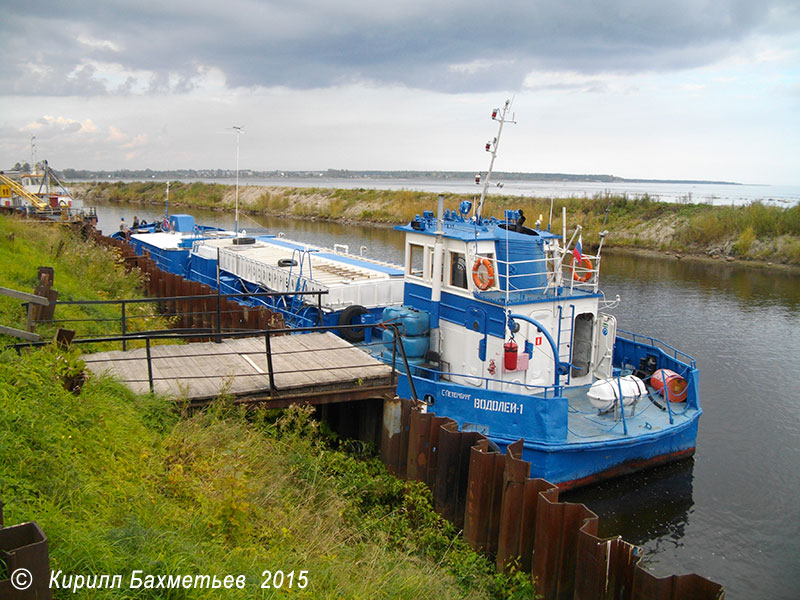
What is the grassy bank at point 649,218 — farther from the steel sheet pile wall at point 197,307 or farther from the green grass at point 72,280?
the green grass at point 72,280

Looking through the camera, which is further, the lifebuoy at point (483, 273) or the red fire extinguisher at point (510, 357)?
→ the lifebuoy at point (483, 273)

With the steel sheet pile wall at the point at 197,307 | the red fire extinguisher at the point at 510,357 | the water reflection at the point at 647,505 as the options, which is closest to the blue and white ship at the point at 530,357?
the red fire extinguisher at the point at 510,357

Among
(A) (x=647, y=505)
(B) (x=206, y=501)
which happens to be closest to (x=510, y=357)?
(A) (x=647, y=505)

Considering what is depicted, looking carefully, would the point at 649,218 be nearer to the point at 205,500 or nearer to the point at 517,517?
the point at 517,517

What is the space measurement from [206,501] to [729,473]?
12.8m

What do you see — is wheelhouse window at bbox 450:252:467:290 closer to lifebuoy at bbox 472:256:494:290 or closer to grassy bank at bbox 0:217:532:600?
lifebuoy at bbox 472:256:494:290

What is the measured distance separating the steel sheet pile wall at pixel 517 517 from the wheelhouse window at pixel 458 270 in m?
4.74

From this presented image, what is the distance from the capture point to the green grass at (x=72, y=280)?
13.7 meters

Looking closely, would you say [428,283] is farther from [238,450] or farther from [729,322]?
[729,322]

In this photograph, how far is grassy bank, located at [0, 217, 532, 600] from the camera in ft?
16.9

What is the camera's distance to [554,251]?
14578 millimetres

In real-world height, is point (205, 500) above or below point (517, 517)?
above

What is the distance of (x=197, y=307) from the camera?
18.5m

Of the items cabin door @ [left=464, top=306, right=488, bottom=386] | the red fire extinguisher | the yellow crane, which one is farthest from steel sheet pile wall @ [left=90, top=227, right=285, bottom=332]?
the yellow crane
